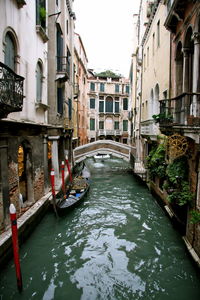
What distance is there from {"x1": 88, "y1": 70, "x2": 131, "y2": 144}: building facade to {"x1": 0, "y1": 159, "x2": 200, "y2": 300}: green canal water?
84.1 ft

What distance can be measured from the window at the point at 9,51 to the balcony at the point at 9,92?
145 cm

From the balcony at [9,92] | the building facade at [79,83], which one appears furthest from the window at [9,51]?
the building facade at [79,83]

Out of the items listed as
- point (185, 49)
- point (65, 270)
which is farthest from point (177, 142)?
point (65, 270)

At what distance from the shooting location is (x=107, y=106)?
35125 mm

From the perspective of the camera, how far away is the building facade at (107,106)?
3434cm

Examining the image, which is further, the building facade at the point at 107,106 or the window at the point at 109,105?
the window at the point at 109,105

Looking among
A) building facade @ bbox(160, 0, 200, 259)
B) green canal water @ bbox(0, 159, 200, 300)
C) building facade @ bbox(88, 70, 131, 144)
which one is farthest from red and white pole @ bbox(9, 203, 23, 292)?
building facade @ bbox(88, 70, 131, 144)

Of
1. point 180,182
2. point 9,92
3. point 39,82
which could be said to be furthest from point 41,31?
point 180,182

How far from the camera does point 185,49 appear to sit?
6.71 m

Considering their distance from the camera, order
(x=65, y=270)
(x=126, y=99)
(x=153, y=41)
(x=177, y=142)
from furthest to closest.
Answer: (x=126, y=99) < (x=153, y=41) < (x=177, y=142) < (x=65, y=270)

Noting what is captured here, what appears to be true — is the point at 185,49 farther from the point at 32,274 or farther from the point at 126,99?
the point at 126,99

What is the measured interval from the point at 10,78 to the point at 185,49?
4.96m

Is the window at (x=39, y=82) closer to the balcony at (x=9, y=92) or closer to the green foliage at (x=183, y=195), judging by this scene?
Answer: the balcony at (x=9, y=92)

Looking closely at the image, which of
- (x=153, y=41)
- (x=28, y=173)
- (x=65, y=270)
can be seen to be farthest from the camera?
(x=153, y=41)
